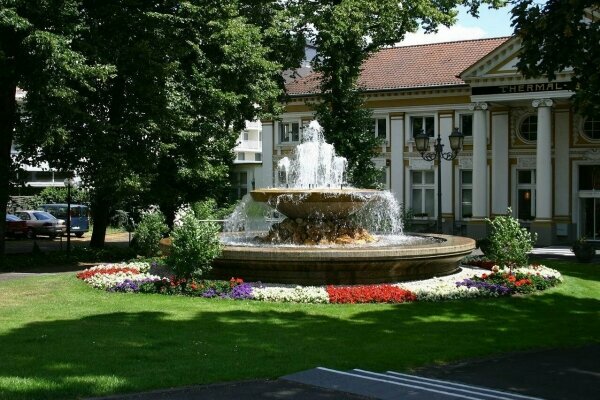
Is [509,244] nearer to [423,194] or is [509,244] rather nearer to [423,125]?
[423,194]

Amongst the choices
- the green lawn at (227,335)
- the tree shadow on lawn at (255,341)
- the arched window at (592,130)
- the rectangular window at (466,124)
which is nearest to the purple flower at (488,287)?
the green lawn at (227,335)

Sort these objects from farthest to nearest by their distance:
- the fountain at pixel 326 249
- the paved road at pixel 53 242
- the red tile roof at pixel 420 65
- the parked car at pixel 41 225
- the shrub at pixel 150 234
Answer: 1. the parked car at pixel 41 225
2. the red tile roof at pixel 420 65
3. the paved road at pixel 53 242
4. the shrub at pixel 150 234
5. the fountain at pixel 326 249

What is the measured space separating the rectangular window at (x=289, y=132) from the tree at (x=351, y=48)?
14559 mm

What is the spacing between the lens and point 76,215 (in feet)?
158

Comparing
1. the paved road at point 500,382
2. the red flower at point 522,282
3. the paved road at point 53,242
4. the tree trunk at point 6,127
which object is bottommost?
the paved road at point 500,382

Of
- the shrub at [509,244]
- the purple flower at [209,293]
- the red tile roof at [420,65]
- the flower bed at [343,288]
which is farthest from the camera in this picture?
the red tile roof at [420,65]

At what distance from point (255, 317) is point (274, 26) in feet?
72.5

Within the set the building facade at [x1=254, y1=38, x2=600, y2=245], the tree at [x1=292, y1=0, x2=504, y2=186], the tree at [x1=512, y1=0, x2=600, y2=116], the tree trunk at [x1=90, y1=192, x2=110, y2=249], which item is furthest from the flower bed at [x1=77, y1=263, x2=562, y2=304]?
the building facade at [x1=254, y1=38, x2=600, y2=245]

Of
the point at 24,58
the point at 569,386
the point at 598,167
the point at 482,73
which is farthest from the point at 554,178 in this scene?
the point at 569,386

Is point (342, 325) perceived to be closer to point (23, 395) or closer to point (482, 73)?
point (23, 395)

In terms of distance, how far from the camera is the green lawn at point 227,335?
8.78 meters

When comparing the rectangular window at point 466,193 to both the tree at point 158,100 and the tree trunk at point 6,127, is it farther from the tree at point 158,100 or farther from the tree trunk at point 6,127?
the tree trunk at point 6,127

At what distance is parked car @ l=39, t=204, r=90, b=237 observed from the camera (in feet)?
153

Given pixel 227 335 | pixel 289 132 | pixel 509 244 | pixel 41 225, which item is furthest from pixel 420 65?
pixel 227 335
